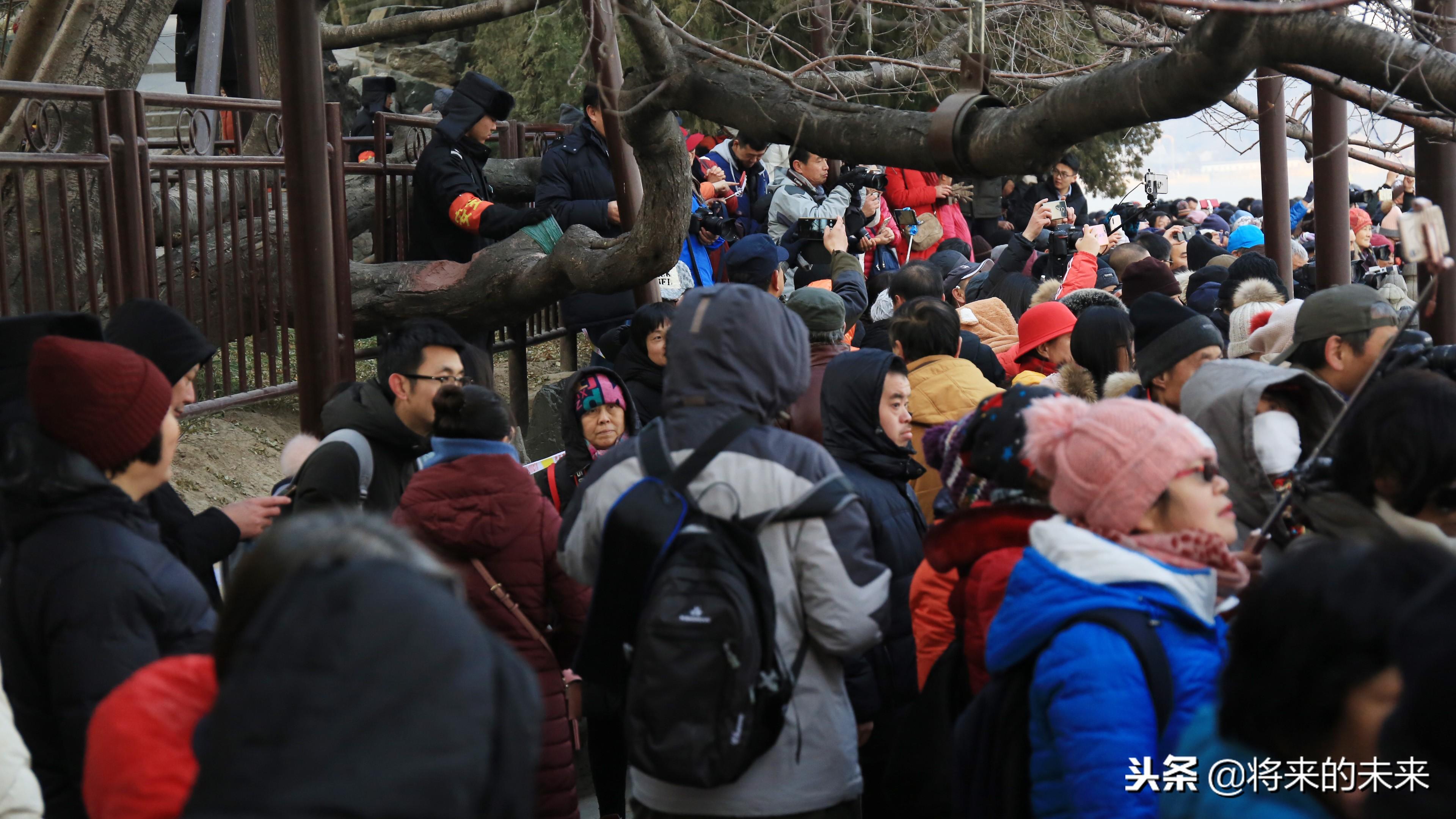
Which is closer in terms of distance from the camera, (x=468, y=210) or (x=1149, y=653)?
(x=1149, y=653)

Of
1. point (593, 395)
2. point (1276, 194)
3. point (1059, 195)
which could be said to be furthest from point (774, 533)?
point (1059, 195)

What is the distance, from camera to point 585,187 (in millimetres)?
7762

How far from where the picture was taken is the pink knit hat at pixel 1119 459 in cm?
238

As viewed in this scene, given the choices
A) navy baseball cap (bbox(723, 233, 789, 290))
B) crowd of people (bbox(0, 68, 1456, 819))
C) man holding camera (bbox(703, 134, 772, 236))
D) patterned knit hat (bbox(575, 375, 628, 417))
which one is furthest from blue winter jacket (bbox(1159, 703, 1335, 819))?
man holding camera (bbox(703, 134, 772, 236))

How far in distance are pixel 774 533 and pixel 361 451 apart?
1.63 m

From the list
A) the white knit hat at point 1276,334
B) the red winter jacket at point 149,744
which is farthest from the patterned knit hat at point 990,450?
the red winter jacket at point 149,744

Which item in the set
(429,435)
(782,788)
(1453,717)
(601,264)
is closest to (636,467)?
(782,788)

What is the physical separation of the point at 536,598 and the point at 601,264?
327cm

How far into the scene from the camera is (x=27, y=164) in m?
5.60

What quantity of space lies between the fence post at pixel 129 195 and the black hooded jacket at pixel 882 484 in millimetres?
3663

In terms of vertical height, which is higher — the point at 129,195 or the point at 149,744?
the point at 129,195

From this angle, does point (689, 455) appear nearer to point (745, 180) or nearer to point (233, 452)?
point (233, 452)

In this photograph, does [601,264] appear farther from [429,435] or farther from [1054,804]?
[1054,804]

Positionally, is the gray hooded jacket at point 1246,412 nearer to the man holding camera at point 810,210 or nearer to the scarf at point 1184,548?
the scarf at point 1184,548
